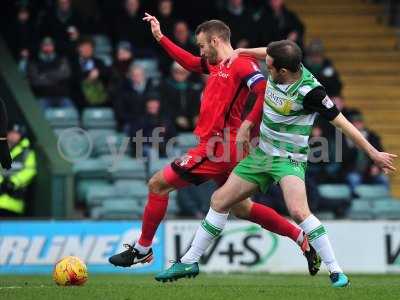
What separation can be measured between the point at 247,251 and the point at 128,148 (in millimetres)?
2984

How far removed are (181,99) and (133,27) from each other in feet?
5.86

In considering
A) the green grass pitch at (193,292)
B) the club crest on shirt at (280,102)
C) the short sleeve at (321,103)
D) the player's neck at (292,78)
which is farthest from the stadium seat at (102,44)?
the short sleeve at (321,103)

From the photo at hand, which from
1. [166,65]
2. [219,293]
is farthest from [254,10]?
[219,293]

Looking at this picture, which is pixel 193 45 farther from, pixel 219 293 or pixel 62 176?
pixel 219 293

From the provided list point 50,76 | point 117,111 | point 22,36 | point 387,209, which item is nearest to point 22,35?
point 22,36

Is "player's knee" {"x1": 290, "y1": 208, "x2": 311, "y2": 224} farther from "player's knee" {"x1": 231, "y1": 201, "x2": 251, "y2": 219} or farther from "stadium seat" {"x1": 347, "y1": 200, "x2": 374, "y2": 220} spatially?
"stadium seat" {"x1": 347, "y1": 200, "x2": 374, "y2": 220}

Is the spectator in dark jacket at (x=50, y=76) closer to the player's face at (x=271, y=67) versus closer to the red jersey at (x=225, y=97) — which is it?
the red jersey at (x=225, y=97)

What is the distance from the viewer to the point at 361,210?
19.2 meters

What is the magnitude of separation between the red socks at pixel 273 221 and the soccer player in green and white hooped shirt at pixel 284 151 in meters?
0.61

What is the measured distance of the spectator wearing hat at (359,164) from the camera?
64.7 feet

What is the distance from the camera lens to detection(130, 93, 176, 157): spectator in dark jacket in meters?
18.5

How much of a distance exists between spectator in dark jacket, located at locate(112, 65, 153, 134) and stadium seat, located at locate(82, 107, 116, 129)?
0.53 feet

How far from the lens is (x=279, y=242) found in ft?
57.0

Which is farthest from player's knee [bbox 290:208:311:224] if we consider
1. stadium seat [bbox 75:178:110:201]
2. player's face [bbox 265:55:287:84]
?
stadium seat [bbox 75:178:110:201]
